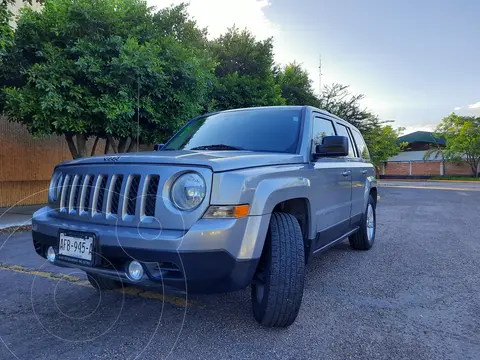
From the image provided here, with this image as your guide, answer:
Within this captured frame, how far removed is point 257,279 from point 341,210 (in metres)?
1.63

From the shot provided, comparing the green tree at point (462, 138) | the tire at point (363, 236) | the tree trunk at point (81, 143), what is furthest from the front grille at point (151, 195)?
the green tree at point (462, 138)

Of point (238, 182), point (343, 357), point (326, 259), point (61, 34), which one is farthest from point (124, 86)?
point (343, 357)

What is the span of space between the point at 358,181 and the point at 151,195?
3.09 meters

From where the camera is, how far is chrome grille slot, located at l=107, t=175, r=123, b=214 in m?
2.35

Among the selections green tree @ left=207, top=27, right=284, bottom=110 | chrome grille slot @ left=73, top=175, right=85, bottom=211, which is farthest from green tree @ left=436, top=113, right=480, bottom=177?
chrome grille slot @ left=73, top=175, right=85, bottom=211

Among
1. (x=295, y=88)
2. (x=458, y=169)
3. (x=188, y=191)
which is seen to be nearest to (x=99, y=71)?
(x=188, y=191)

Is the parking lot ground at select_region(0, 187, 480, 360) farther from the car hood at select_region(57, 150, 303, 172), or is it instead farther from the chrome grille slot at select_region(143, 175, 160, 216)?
the car hood at select_region(57, 150, 303, 172)

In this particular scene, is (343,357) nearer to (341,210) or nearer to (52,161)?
(341,210)

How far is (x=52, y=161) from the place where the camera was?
Result: 40.9 ft

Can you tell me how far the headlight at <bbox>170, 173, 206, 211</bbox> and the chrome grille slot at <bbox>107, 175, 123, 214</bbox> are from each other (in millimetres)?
421

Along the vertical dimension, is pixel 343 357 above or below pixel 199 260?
→ below

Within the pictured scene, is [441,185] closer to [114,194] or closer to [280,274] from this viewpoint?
[280,274]

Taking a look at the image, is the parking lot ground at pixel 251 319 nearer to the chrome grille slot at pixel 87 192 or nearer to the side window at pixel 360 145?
the chrome grille slot at pixel 87 192

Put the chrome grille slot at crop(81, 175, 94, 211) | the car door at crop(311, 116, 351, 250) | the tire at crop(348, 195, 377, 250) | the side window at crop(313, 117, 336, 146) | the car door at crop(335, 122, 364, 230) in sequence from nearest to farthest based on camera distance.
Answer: the chrome grille slot at crop(81, 175, 94, 211), the car door at crop(311, 116, 351, 250), the side window at crop(313, 117, 336, 146), the car door at crop(335, 122, 364, 230), the tire at crop(348, 195, 377, 250)
